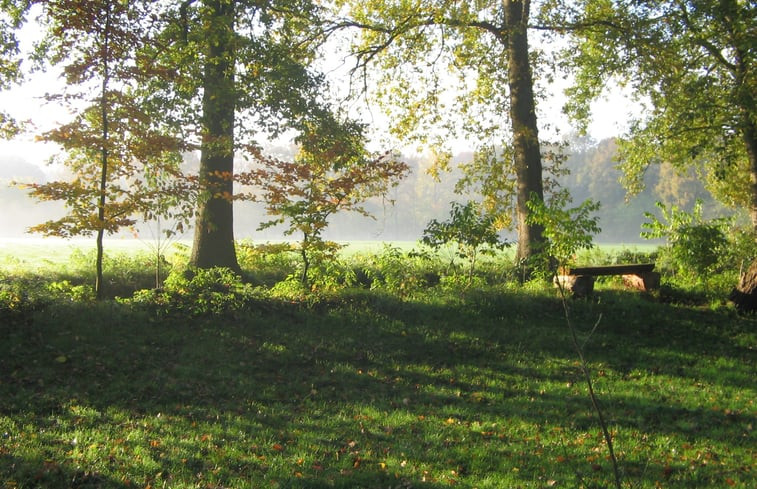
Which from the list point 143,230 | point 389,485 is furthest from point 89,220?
point 143,230

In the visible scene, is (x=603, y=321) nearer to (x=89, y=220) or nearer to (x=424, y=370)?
(x=424, y=370)

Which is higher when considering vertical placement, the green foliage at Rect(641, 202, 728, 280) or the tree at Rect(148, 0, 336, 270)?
the tree at Rect(148, 0, 336, 270)

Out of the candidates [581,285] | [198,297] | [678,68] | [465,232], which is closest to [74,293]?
[198,297]

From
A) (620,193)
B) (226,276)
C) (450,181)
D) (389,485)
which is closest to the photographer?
(389,485)

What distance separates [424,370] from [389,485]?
10.6 feet

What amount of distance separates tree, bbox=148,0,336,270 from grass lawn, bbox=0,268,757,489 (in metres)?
3.07

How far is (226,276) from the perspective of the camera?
10102mm

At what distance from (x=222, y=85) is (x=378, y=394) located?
654 centimetres

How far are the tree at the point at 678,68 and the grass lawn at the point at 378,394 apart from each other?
4479mm

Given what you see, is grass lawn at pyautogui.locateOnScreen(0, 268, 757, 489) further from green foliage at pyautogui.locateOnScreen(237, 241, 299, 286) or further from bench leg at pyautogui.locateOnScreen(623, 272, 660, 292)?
green foliage at pyautogui.locateOnScreen(237, 241, 299, 286)

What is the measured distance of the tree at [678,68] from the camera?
1012cm

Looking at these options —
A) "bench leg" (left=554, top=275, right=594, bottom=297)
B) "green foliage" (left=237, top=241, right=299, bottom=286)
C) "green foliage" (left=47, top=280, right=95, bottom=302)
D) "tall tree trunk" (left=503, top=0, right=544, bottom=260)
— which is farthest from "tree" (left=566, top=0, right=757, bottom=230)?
"green foliage" (left=47, top=280, right=95, bottom=302)

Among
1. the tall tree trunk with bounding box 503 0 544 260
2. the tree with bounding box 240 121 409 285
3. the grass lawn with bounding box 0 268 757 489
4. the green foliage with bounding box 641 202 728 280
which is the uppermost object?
the tall tree trunk with bounding box 503 0 544 260

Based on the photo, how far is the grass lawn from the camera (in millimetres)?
4742
